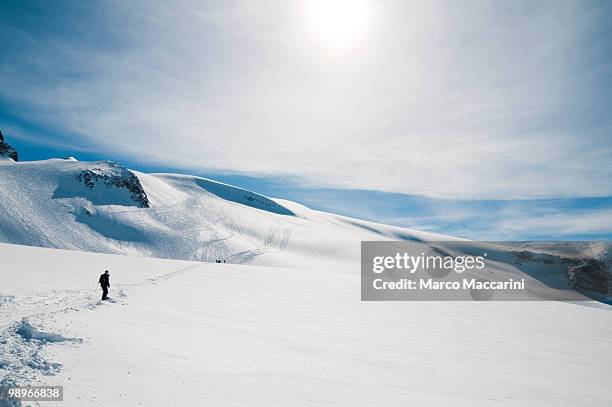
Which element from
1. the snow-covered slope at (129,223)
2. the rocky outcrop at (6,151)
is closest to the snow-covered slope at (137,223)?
the snow-covered slope at (129,223)

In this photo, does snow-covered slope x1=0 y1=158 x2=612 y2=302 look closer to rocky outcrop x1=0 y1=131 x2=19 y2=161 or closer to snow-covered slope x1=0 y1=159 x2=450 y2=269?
snow-covered slope x1=0 y1=159 x2=450 y2=269

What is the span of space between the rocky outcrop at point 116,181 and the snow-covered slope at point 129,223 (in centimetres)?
20

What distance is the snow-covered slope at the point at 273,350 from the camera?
6207 mm

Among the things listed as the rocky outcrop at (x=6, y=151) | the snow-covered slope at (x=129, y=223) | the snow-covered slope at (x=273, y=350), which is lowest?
the snow-covered slope at (x=273, y=350)

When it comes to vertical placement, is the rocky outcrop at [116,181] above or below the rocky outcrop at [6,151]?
below

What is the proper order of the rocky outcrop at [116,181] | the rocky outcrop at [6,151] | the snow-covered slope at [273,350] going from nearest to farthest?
the snow-covered slope at [273,350] < the rocky outcrop at [116,181] < the rocky outcrop at [6,151]

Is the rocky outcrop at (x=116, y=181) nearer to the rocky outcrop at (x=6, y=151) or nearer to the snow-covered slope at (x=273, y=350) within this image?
the rocky outcrop at (x=6, y=151)

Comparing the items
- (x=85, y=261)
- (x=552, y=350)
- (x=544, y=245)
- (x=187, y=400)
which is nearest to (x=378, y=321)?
(x=552, y=350)

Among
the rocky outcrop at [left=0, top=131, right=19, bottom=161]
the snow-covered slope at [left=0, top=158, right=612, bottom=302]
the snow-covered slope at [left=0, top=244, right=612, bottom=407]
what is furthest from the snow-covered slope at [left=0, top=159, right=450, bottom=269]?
the snow-covered slope at [left=0, top=244, right=612, bottom=407]

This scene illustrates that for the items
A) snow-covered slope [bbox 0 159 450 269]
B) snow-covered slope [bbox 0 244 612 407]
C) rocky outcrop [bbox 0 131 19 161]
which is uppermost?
rocky outcrop [bbox 0 131 19 161]

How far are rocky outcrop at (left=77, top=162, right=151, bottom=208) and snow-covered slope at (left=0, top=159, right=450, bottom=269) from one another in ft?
0.66

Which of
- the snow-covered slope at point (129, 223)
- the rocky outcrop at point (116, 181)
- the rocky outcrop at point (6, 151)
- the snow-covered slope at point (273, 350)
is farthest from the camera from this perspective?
the rocky outcrop at point (6, 151)

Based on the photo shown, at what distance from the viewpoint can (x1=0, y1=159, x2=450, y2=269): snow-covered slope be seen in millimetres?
54062

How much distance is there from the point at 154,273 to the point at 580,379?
21.7m
